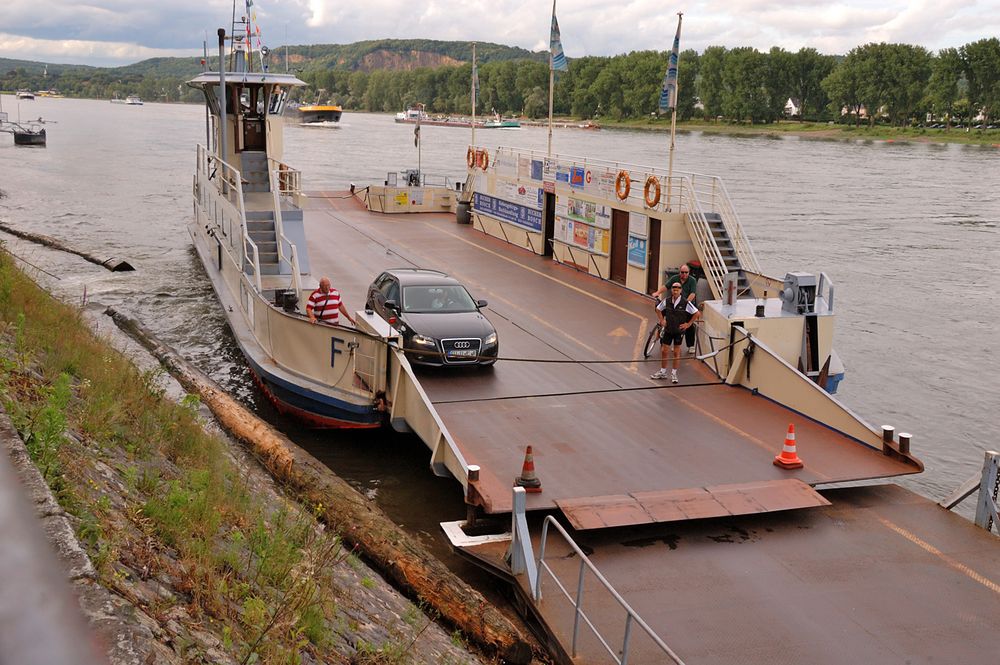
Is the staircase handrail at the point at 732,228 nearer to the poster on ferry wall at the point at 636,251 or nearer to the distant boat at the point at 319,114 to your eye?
the poster on ferry wall at the point at 636,251

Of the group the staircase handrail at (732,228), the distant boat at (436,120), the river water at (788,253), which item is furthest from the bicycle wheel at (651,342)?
the distant boat at (436,120)

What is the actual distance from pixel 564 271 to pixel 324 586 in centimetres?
1942

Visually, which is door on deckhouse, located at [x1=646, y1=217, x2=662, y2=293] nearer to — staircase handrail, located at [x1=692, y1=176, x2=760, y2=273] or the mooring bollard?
staircase handrail, located at [x1=692, y1=176, x2=760, y2=273]

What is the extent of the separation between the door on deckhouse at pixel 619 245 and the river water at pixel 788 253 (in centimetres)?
616

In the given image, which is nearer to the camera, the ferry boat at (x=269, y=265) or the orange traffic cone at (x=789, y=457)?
the orange traffic cone at (x=789, y=457)

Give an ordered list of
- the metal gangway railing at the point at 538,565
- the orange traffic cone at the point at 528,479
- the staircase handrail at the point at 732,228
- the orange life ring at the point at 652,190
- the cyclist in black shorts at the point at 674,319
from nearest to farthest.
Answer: the metal gangway railing at the point at 538,565 < the orange traffic cone at the point at 528,479 < the cyclist in black shorts at the point at 674,319 < the staircase handrail at the point at 732,228 < the orange life ring at the point at 652,190

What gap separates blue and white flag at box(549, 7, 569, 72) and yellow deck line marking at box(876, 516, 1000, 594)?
74.7ft

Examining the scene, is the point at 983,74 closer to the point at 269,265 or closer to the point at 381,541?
the point at 269,265

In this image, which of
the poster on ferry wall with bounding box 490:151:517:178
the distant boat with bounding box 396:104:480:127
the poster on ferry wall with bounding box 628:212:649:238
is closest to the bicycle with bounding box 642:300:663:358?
the poster on ferry wall with bounding box 628:212:649:238

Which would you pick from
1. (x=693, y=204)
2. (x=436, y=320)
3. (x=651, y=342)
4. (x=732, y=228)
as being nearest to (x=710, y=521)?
(x=436, y=320)

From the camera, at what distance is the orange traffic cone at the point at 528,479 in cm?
1113

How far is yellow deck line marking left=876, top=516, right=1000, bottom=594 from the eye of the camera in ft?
31.5

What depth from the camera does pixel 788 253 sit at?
130 feet

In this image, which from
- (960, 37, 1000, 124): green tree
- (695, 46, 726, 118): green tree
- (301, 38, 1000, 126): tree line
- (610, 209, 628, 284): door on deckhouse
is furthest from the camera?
(695, 46, 726, 118): green tree
